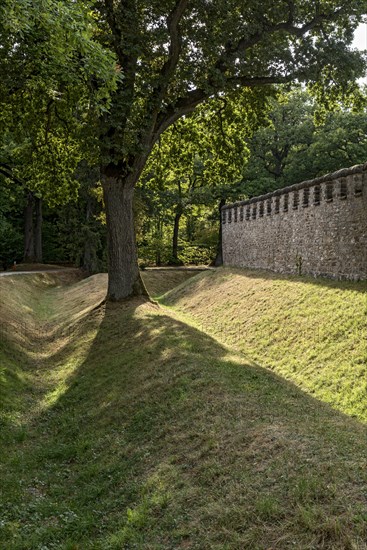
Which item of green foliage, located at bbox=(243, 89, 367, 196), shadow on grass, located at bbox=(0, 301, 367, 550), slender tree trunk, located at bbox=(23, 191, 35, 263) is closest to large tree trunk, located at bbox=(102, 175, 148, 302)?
shadow on grass, located at bbox=(0, 301, 367, 550)

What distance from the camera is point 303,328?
45.7 ft

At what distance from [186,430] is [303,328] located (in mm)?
7396

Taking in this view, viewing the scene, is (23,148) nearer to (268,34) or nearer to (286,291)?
(268,34)

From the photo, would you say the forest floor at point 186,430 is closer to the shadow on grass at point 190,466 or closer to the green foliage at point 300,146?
the shadow on grass at point 190,466

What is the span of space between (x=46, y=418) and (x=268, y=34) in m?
12.5

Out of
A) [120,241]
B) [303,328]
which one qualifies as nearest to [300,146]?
[120,241]

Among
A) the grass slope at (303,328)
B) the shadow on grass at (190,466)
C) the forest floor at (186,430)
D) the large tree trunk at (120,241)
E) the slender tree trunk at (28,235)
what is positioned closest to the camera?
the shadow on grass at (190,466)

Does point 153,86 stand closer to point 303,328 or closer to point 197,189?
point 303,328

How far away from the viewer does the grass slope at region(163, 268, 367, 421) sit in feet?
35.3

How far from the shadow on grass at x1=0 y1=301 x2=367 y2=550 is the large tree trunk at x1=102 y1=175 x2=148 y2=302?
6684 millimetres

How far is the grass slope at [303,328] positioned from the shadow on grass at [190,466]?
139 centimetres

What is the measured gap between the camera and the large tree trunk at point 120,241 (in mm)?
16672

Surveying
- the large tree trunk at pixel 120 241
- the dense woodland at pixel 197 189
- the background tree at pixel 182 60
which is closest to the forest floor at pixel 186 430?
the large tree trunk at pixel 120 241

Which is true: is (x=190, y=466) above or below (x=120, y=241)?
below
